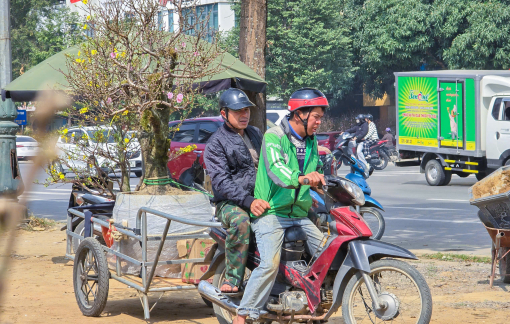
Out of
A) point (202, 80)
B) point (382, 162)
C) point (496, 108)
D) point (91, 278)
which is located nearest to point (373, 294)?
point (91, 278)

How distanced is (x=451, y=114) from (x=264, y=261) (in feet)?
45.7

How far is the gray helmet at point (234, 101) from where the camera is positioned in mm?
4586

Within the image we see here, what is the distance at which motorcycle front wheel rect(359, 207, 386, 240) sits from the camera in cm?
898

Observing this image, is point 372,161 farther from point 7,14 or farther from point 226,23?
point 226,23

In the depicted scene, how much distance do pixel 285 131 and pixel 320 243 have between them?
2.62ft

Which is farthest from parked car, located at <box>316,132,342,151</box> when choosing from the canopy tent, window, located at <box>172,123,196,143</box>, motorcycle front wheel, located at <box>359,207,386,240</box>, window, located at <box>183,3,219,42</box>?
the canopy tent

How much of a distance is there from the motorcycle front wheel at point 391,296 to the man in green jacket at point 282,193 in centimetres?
46

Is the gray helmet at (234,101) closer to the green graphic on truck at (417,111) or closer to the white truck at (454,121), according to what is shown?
the white truck at (454,121)

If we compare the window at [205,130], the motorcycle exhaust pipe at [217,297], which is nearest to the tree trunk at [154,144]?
the motorcycle exhaust pipe at [217,297]

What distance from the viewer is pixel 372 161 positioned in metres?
22.8

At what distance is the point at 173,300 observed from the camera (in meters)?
6.30

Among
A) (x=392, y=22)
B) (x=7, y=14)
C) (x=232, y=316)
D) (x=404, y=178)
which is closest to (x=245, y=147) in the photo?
(x=232, y=316)

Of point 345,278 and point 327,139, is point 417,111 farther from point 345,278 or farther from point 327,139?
point 345,278

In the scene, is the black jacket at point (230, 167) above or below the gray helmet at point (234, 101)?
below
